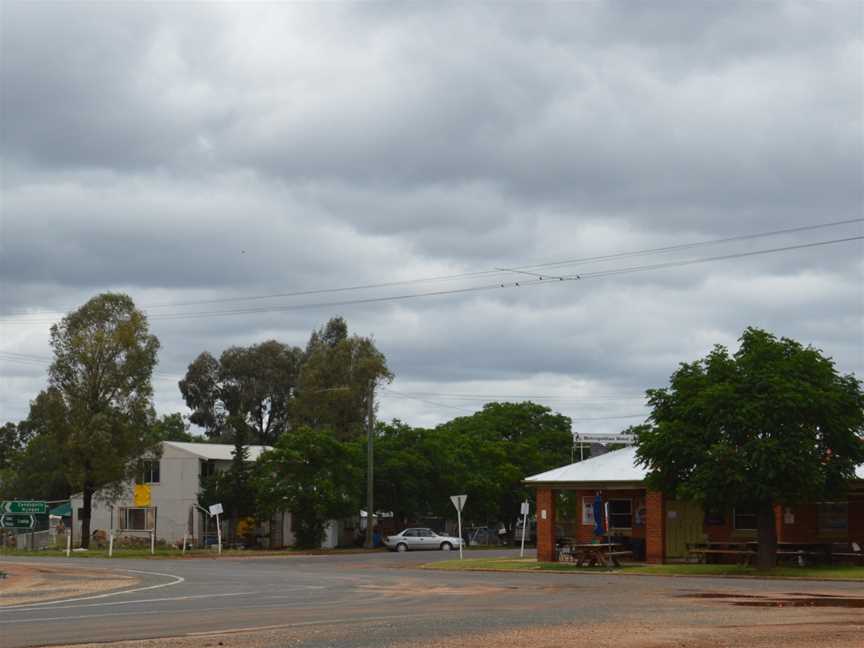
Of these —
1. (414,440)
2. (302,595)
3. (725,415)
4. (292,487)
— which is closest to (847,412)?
(725,415)

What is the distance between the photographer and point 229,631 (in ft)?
60.6

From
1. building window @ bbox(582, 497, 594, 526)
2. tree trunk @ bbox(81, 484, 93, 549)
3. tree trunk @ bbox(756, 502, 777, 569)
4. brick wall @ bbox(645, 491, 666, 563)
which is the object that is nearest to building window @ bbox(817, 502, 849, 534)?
brick wall @ bbox(645, 491, 666, 563)

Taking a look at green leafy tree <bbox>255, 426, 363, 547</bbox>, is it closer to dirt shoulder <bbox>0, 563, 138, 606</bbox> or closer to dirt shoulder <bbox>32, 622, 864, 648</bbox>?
dirt shoulder <bbox>0, 563, 138, 606</bbox>

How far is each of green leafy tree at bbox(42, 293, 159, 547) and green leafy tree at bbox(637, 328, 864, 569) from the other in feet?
115

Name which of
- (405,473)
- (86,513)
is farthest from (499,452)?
(86,513)

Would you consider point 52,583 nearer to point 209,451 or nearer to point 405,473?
point 405,473

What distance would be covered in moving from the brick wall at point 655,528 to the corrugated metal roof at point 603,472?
106 cm

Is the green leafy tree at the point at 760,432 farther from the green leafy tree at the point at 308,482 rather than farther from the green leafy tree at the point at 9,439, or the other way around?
the green leafy tree at the point at 9,439

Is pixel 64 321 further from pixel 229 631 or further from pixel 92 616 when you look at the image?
pixel 229 631

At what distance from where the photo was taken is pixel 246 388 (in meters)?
112

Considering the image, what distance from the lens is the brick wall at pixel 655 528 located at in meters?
44.8

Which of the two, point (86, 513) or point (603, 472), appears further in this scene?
point (86, 513)

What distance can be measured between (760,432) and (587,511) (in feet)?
49.2

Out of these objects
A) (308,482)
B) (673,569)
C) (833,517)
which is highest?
(308,482)
